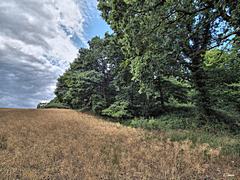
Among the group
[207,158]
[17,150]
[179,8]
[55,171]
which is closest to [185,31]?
[179,8]

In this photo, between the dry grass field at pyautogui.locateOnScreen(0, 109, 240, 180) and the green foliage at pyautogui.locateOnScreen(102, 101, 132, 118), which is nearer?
the dry grass field at pyautogui.locateOnScreen(0, 109, 240, 180)

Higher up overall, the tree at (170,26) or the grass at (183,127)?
the tree at (170,26)

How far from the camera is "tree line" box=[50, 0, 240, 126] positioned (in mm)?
6633

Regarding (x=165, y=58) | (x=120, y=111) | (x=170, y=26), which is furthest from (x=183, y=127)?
(x=170, y=26)

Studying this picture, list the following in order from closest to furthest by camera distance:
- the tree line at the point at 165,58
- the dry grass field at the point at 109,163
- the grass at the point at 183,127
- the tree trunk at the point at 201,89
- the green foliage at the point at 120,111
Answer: the dry grass field at the point at 109,163
the tree line at the point at 165,58
the grass at the point at 183,127
the tree trunk at the point at 201,89
the green foliage at the point at 120,111

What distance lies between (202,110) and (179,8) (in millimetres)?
8710

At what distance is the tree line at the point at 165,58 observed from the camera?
6.63 metres

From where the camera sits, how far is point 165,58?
26.8 ft

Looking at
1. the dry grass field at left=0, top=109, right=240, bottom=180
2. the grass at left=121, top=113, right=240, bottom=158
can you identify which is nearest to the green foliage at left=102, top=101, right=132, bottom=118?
the grass at left=121, top=113, right=240, bottom=158

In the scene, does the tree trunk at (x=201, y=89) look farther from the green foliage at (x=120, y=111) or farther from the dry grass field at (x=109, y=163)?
the dry grass field at (x=109, y=163)

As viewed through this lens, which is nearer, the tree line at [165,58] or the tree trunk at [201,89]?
the tree line at [165,58]

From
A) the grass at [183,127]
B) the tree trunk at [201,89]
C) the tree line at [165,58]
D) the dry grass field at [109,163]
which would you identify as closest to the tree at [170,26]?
the tree line at [165,58]

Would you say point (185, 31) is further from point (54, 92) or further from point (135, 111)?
point (54, 92)

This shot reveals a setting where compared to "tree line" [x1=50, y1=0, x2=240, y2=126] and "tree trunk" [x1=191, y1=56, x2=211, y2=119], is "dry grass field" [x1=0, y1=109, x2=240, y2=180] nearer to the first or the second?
"tree line" [x1=50, y1=0, x2=240, y2=126]
